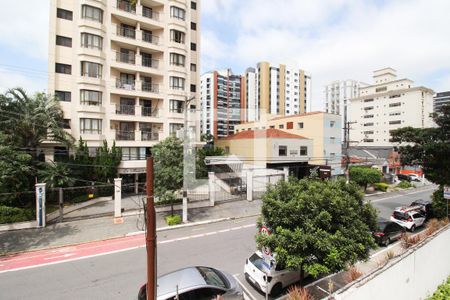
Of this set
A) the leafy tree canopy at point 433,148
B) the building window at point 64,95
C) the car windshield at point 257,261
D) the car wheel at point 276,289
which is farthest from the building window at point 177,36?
the car wheel at point 276,289

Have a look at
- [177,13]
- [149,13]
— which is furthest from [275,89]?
[149,13]

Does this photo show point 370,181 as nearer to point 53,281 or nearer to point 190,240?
point 190,240

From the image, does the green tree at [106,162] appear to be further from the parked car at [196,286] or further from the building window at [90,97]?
the parked car at [196,286]

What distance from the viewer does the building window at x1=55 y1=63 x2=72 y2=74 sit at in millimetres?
23192

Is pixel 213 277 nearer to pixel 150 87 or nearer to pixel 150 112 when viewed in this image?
pixel 150 112

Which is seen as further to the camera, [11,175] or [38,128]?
[38,128]

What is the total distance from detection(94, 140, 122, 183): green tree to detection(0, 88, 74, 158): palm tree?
2992mm

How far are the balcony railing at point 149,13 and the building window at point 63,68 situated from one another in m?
10.2

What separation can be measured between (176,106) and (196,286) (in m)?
22.9

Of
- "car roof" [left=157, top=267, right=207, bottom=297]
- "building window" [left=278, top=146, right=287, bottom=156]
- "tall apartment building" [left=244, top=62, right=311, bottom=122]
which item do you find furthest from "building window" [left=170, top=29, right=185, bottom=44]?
"tall apartment building" [left=244, top=62, right=311, bottom=122]

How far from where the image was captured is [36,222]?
16.0 meters

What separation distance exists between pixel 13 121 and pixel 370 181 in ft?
119

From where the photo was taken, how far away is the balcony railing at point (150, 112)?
27.0 m

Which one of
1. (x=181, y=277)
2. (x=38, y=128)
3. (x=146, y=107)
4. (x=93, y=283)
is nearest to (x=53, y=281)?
(x=93, y=283)
